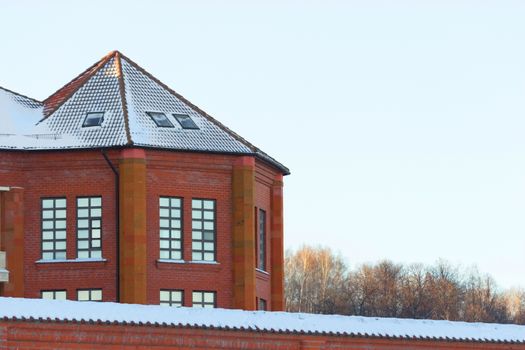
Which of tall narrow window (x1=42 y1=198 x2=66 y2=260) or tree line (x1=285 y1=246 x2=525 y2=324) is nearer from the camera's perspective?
tall narrow window (x1=42 y1=198 x2=66 y2=260)

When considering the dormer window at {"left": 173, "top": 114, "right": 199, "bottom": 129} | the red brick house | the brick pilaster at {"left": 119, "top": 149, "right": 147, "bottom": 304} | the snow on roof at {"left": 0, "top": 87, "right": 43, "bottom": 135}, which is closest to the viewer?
the brick pilaster at {"left": 119, "top": 149, "right": 147, "bottom": 304}

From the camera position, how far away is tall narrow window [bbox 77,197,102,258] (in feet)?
190

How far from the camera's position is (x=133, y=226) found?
57219 millimetres

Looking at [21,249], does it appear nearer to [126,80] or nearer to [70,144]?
[70,144]

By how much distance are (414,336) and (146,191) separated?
569 inches

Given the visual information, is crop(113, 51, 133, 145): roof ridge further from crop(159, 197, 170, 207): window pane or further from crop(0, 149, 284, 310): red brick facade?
crop(159, 197, 170, 207): window pane

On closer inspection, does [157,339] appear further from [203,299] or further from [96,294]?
[203,299]

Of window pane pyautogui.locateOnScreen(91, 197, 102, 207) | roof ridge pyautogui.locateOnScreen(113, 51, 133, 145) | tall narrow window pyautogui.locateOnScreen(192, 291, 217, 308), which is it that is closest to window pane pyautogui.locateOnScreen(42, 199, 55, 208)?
window pane pyautogui.locateOnScreen(91, 197, 102, 207)

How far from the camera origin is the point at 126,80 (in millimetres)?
62500

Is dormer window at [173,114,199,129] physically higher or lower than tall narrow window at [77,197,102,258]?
higher

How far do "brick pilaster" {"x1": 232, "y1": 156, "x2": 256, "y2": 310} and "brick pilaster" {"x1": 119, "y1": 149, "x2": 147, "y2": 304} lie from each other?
3352 millimetres

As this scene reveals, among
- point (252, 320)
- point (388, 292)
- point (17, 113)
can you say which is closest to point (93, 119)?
point (17, 113)

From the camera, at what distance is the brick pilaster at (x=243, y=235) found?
5862 centimetres

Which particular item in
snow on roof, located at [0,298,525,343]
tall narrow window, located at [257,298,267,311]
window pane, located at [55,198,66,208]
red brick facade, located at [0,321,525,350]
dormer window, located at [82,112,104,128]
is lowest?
red brick facade, located at [0,321,525,350]
